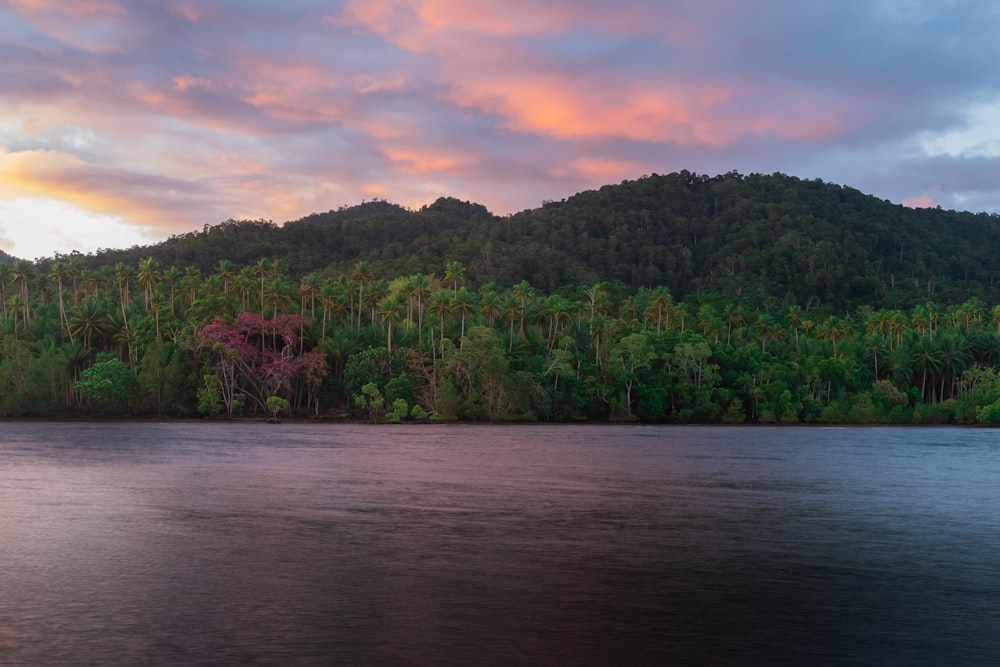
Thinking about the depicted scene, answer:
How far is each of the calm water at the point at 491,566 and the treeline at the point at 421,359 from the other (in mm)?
66184

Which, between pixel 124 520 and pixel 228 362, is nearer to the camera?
pixel 124 520

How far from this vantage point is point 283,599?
2042 centimetres

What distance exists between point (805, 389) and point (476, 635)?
12458 centimetres

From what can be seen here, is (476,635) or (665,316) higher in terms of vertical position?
(665,316)

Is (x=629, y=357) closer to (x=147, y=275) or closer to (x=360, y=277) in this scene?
(x=360, y=277)

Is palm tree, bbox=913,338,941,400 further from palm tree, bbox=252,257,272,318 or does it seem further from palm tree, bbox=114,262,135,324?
palm tree, bbox=114,262,135,324

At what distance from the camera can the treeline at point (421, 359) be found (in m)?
120

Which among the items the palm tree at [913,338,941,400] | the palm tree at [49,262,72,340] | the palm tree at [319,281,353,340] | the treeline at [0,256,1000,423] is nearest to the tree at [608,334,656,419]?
the treeline at [0,256,1000,423]

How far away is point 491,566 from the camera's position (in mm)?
24469

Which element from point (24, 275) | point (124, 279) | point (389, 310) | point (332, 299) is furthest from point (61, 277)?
point (389, 310)

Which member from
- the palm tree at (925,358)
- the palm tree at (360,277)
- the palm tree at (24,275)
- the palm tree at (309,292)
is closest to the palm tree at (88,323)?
the palm tree at (24,275)


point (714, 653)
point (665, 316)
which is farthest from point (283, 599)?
point (665, 316)

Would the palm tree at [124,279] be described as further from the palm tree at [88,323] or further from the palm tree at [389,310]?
the palm tree at [389,310]

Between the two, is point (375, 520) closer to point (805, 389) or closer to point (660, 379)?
point (660, 379)
